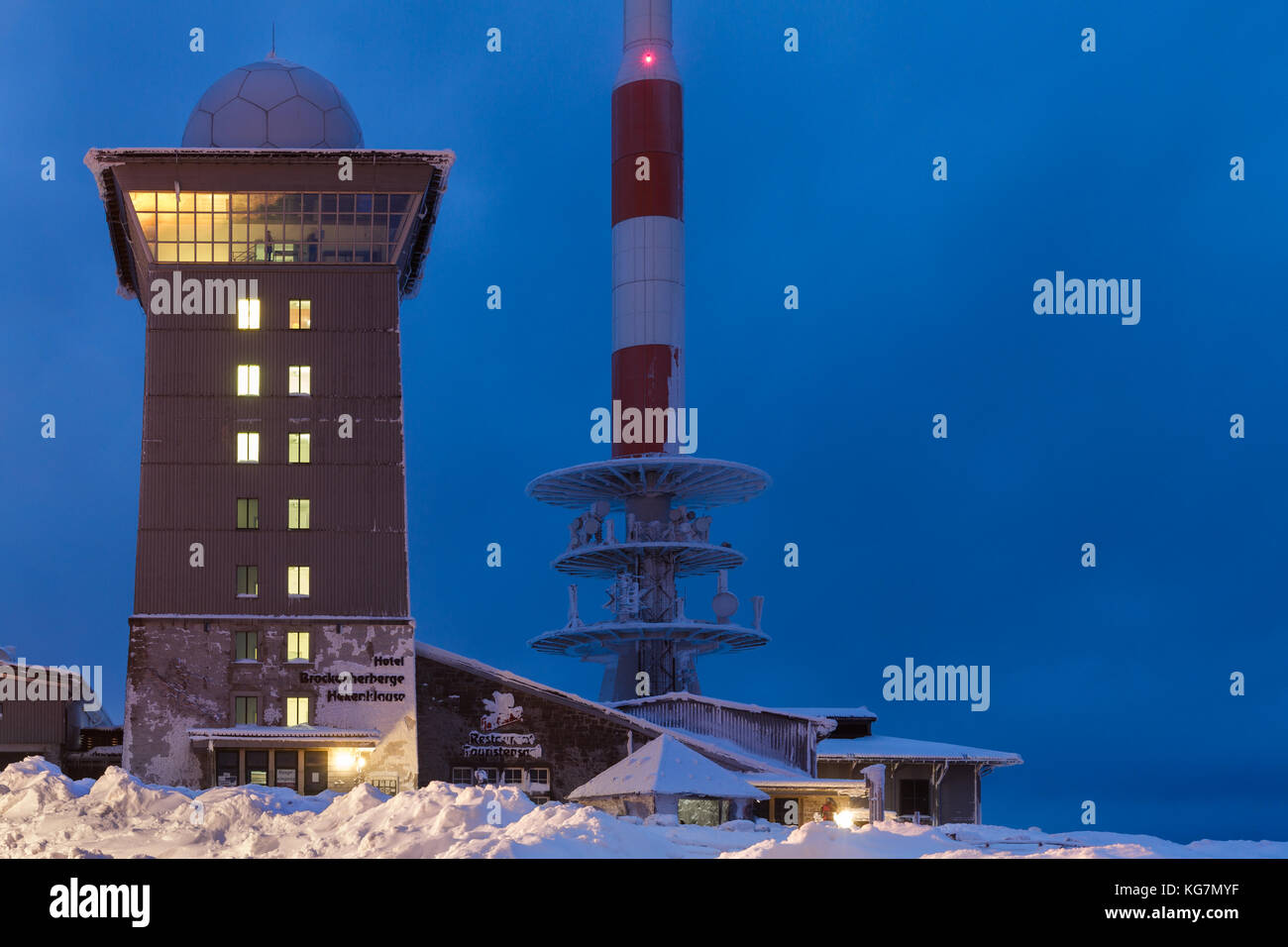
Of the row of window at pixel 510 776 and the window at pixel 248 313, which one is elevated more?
the window at pixel 248 313

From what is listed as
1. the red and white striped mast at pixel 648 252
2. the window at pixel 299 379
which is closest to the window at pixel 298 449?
the window at pixel 299 379

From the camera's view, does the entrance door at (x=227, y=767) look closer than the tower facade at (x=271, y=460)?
Yes

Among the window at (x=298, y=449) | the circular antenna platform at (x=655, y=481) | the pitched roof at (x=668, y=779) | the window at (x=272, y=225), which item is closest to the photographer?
the pitched roof at (x=668, y=779)

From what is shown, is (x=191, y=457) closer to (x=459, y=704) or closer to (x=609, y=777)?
(x=459, y=704)

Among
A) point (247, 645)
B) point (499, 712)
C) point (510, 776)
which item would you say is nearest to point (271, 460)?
point (247, 645)

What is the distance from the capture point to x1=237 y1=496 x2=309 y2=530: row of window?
6222cm

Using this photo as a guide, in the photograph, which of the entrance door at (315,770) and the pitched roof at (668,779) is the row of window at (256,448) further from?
the pitched roof at (668,779)

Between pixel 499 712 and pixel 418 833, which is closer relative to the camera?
pixel 418 833

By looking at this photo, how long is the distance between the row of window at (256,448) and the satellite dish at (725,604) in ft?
93.2

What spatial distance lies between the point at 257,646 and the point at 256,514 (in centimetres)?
533

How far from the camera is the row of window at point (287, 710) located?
2384 inches

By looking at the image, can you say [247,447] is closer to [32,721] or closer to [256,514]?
[256,514]

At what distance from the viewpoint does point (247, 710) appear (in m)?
60.7
